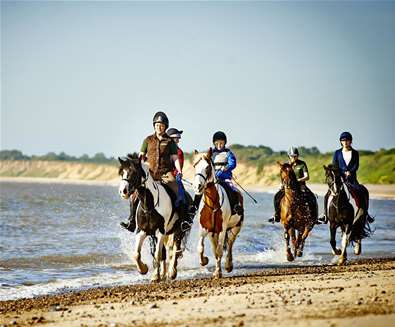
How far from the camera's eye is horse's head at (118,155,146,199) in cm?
1192

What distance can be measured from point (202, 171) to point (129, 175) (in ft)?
4.75

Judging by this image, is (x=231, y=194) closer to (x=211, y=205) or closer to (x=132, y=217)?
(x=211, y=205)

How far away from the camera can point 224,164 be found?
14.5 m

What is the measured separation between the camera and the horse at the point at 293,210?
17031 mm

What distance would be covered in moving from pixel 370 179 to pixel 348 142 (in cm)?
5826

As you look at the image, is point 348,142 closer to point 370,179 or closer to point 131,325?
point 131,325

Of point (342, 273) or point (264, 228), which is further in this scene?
point (264, 228)

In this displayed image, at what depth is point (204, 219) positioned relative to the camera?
43.8 feet

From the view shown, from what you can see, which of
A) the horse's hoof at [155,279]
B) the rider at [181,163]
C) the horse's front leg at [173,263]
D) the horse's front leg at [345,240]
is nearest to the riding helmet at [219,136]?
the rider at [181,163]

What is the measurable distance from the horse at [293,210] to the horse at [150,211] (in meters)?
4.18

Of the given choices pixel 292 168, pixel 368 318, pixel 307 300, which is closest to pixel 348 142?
pixel 292 168

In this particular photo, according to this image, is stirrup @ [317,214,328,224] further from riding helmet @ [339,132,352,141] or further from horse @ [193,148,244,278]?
horse @ [193,148,244,278]

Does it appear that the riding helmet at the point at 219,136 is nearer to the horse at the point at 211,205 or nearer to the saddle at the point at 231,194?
the saddle at the point at 231,194

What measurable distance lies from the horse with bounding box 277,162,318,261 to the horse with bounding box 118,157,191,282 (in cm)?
418
